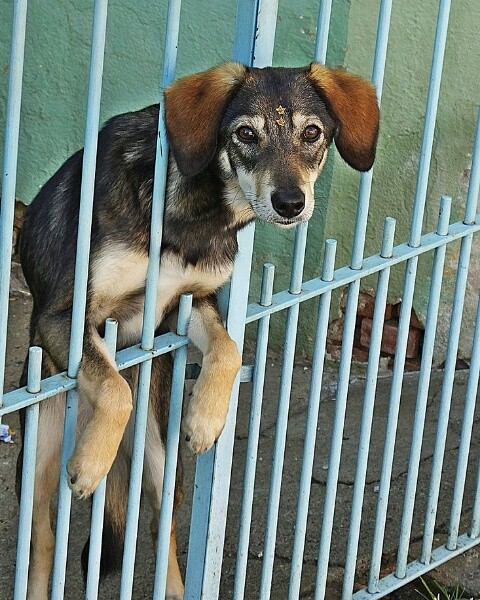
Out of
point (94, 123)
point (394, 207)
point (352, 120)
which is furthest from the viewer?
point (394, 207)

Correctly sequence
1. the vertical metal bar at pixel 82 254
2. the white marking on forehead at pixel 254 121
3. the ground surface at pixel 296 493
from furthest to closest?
the ground surface at pixel 296 493, the white marking on forehead at pixel 254 121, the vertical metal bar at pixel 82 254

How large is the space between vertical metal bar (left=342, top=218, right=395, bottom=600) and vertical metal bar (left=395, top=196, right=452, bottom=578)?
160 millimetres

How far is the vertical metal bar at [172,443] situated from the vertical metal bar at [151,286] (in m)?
0.11

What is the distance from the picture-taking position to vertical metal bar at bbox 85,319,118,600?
288 centimetres

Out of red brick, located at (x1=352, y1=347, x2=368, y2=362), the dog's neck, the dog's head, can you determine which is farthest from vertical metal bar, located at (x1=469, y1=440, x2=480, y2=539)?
the dog's head

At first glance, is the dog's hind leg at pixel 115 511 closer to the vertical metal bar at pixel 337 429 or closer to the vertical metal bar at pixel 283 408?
the vertical metal bar at pixel 283 408

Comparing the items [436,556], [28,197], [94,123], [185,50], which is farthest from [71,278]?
[28,197]

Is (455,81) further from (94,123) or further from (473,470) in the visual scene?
Result: (94,123)

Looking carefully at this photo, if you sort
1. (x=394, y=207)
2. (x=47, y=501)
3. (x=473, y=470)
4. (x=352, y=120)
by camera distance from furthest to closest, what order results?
1. (x=394, y=207)
2. (x=473, y=470)
3. (x=47, y=501)
4. (x=352, y=120)

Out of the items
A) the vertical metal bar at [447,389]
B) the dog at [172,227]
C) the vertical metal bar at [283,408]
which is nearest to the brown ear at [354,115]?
the dog at [172,227]

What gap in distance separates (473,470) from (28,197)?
2.41 m

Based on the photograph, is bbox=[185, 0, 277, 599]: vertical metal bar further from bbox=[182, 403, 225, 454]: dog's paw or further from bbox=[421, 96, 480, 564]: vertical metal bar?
bbox=[421, 96, 480, 564]: vertical metal bar

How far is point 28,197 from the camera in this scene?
564 cm

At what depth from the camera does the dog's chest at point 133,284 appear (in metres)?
3.13
